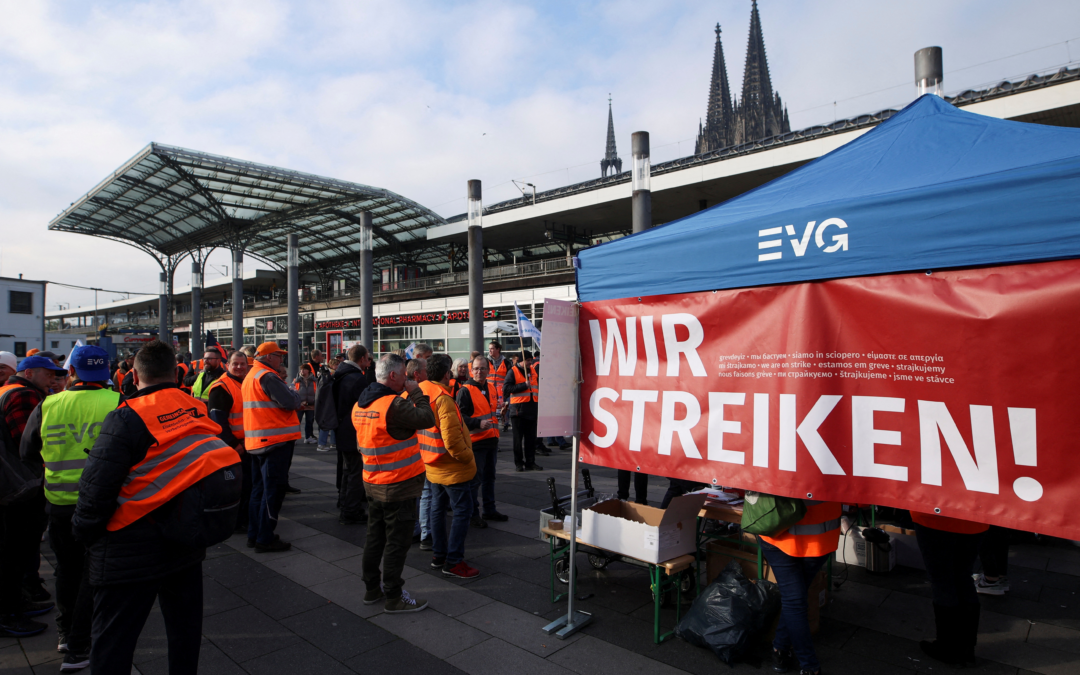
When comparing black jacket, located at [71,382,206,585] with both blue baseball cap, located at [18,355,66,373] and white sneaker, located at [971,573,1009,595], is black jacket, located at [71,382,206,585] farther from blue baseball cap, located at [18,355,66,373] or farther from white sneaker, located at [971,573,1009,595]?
white sneaker, located at [971,573,1009,595]

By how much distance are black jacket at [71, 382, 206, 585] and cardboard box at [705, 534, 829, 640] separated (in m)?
3.47

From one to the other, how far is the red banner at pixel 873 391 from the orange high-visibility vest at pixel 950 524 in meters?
0.75

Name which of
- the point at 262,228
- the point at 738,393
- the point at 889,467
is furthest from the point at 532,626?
the point at 262,228

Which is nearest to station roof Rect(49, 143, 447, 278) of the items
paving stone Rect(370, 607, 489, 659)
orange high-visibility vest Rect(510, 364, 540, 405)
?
orange high-visibility vest Rect(510, 364, 540, 405)

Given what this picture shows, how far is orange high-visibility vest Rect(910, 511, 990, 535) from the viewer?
3209 mm

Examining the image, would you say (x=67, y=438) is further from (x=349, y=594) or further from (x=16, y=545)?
(x=349, y=594)

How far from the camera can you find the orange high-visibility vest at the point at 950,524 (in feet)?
10.5

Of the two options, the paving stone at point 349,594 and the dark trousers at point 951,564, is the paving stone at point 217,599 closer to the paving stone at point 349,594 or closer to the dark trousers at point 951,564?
the paving stone at point 349,594

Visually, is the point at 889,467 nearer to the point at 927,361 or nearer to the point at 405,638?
the point at 927,361

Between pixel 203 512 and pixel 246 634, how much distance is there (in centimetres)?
172

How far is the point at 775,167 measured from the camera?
20.1 metres

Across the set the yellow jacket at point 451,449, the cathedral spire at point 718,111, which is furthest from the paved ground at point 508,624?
the cathedral spire at point 718,111

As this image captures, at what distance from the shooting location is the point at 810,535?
10.4 ft

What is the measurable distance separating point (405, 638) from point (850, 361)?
3238mm
